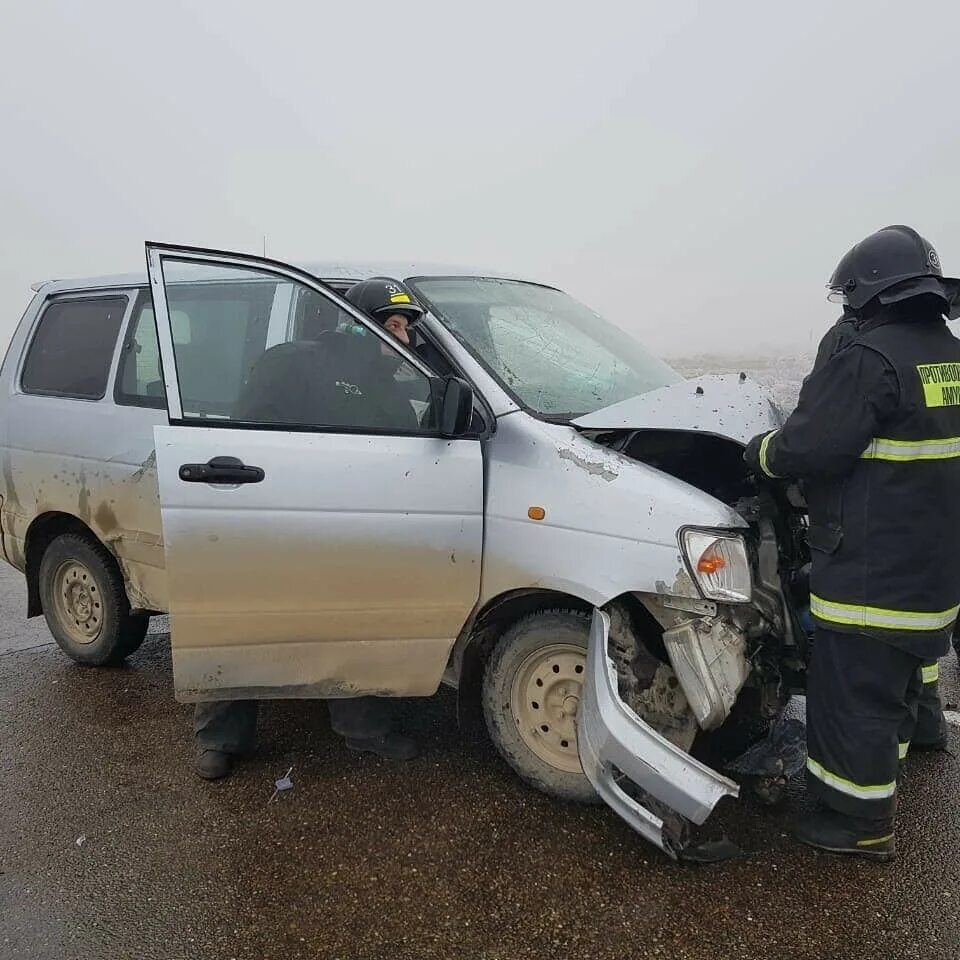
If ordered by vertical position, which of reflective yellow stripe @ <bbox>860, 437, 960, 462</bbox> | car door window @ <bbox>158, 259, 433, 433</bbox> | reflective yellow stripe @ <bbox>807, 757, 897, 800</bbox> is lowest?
reflective yellow stripe @ <bbox>807, 757, 897, 800</bbox>

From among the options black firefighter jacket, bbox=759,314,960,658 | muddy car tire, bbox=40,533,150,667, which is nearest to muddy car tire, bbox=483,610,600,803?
black firefighter jacket, bbox=759,314,960,658

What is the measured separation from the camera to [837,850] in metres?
2.63

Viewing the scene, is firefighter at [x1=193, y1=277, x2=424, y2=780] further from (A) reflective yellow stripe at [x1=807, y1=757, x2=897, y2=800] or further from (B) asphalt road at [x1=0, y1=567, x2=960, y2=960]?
(A) reflective yellow stripe at [x1=807, y1=757, x2=897, y2=800]

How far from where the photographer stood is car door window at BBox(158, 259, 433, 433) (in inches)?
114

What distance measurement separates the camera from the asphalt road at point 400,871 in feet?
7.54

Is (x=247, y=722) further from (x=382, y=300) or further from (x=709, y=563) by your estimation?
(x=709, y=563)

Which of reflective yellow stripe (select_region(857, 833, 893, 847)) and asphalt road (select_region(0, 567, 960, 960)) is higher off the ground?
Result: reflective yellow stripe (select_region(857, 833, 893, 847))

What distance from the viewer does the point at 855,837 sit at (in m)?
2.61

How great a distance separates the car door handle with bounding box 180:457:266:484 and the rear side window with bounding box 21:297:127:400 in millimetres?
1367

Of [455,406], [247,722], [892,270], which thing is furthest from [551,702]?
[892,270]

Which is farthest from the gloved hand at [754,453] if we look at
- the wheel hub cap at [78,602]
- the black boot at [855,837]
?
the wheel hub cap at [78,602]

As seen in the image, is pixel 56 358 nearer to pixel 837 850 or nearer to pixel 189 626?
pixel 189 626

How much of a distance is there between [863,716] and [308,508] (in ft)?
6.29

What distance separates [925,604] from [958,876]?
0.84m
